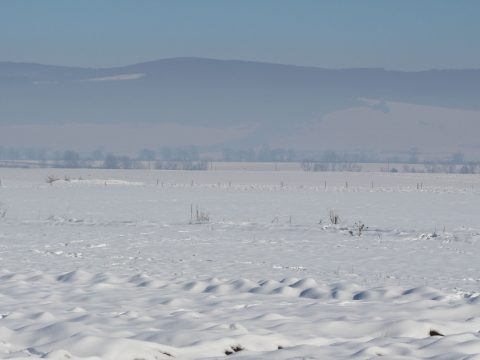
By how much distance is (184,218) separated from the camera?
27.1m

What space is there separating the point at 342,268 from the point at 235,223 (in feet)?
30.4

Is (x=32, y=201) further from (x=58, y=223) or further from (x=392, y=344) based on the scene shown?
(x=392, y=344)

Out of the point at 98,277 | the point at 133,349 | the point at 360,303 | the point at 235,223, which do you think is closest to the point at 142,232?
the point at 235,223

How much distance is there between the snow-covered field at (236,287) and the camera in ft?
24.9

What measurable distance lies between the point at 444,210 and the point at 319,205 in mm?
4996

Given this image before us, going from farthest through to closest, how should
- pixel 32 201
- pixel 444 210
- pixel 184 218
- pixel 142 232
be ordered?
1. pixel 32 201
2. pixel 444 210
3. pixel 184 218
4. pixel 142 232

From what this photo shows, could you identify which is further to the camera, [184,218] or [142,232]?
[184,218]

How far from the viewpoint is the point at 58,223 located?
24.3 m

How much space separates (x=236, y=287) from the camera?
11656 millimetres

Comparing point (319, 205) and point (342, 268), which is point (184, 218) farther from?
point (342, 268)

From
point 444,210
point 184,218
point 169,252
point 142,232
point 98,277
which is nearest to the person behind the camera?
point 98,277

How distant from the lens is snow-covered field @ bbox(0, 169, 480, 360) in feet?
24.9

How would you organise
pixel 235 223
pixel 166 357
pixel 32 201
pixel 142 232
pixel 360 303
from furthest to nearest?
pixel 32 201 < pixel 235 223 < pixel 142 232 < pixel 360 303 < pixel 166 357

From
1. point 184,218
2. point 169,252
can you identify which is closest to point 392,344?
point 169,252
